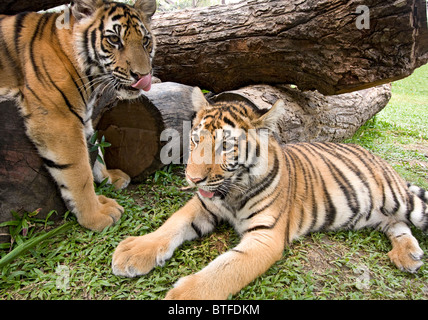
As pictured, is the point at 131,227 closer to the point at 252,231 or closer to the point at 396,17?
the point at 252,231

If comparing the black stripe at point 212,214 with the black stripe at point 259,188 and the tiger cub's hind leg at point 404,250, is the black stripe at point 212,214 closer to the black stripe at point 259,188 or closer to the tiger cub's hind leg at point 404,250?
the black stripe at point 259,188

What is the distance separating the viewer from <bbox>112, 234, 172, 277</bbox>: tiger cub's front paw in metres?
1.84

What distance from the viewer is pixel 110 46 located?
212cm

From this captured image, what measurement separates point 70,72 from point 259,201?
1487mm

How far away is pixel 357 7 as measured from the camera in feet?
8.40

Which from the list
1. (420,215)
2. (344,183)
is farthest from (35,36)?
(420,215)

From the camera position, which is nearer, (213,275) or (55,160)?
(213,275)

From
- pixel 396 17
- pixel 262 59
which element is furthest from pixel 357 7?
pixel 262 59

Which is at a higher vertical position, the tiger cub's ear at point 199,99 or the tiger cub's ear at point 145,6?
the tiger cub's ear at point 145,6

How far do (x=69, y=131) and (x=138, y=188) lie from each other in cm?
96

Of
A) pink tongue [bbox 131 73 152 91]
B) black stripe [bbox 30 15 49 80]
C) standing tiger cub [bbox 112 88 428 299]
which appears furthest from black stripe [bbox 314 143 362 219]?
black stripe [bbox 30 15 49 80]

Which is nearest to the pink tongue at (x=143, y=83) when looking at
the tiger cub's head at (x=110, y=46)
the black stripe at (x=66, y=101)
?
the tiger cub's head at (x=110, y=46)

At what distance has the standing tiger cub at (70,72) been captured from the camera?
2029mm

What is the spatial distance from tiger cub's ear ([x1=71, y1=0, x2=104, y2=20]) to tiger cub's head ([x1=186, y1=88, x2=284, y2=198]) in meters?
0.98
